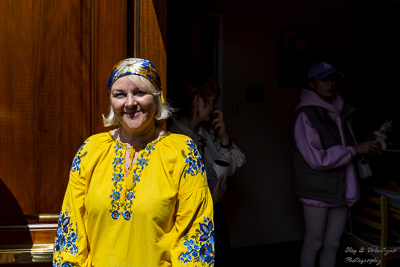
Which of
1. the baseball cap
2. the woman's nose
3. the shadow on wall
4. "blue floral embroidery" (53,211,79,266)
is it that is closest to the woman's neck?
the woman's nose

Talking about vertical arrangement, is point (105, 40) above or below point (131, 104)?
above

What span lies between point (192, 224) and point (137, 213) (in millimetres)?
208

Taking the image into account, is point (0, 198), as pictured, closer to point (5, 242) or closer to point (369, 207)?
point (5, 242)

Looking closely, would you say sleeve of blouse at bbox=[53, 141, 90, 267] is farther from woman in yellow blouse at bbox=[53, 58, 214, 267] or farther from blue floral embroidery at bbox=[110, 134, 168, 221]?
blue floral embroidery at bbox=[110, 134, 168, 221]

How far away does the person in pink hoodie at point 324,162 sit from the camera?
2963mm

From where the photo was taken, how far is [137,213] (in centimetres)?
150

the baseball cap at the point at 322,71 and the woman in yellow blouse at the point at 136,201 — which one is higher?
the baseball cap at the point at 322,71

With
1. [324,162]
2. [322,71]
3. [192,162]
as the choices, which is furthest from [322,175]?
[192,162]

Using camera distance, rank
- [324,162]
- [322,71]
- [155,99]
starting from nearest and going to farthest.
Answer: [155,99] < [324,162] < [322,71]

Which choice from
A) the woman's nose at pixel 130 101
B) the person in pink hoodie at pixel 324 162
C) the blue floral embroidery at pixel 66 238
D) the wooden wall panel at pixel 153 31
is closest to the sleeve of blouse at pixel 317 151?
the person in pink hoodie at pixel 324 162

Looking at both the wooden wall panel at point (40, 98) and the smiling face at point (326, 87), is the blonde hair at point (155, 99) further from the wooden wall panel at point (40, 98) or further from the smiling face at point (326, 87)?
the smiling face at point (326, 87)

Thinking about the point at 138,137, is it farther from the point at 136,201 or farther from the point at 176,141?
the point at 136,201

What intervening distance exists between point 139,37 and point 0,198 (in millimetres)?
993

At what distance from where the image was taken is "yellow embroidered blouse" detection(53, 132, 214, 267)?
4.94 ft
